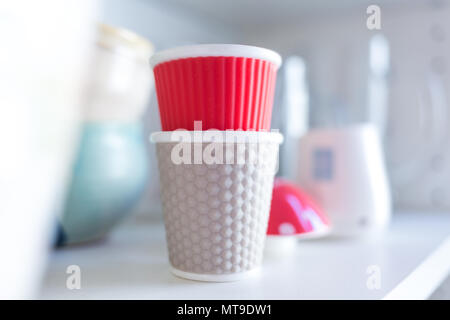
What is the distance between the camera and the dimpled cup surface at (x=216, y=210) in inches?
15.3

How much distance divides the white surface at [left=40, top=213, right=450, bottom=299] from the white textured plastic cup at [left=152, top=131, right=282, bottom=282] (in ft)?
0.07

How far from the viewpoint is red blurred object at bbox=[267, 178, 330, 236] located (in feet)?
1.63

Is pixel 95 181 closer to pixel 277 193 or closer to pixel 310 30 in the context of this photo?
pixel 277 193

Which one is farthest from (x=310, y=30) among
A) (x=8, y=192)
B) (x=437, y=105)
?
(x=8, y=192)

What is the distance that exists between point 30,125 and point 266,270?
0.91 ft

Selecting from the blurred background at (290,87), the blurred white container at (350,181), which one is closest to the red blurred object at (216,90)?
the blurred background at (290,87)

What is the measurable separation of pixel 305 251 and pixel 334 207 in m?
0.11

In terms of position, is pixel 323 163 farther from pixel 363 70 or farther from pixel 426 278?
pixel 363 70

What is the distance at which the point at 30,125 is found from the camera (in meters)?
0.32
